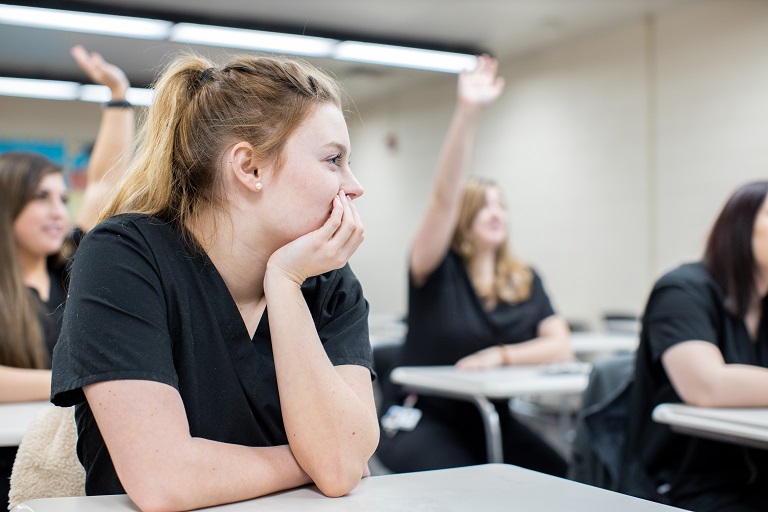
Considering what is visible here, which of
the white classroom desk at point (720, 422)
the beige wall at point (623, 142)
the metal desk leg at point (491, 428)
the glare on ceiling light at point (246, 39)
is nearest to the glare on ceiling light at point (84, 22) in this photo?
the glare on ceiling light at point (246, 39)

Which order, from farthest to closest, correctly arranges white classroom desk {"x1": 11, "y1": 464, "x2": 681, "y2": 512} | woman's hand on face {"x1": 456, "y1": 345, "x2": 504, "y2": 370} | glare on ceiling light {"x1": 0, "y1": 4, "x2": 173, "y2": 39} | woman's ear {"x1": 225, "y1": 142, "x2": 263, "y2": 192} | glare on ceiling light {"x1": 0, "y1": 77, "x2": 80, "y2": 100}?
glare on ceiling light {"x1": 0, "y1": 77, "x2": 80, "y2": 100}, glare on ceiling light {"x1": 0, "y1": 4, "x2": 173, "y2": 39}, woman's hand on face {"x1": 456, "y1": 345, "x2": 504, "y2": 370}, woman's ear {"x1": 225, "y1": 142, "x2": 263, "y2": 192}, white classroom desk {"x1": 11, "y1": 464, "x2": 681, "y2": 512}

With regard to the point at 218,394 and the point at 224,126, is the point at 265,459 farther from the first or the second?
the point at 224,126

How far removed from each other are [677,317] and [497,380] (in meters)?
0.69

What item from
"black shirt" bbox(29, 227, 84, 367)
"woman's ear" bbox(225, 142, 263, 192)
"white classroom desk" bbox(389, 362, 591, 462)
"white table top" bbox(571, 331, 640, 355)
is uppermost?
"woman's ear" bbox(225, 142, 263, 192)

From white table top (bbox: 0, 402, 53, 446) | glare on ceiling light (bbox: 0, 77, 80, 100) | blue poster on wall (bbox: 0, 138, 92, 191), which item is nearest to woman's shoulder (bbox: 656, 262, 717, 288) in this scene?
white table top (bbox: 0, 402, 53, 446)

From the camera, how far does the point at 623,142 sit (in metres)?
6.27

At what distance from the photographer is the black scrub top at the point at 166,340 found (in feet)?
3.56

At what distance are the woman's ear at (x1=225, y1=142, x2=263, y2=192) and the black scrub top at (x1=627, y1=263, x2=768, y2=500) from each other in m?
1.21

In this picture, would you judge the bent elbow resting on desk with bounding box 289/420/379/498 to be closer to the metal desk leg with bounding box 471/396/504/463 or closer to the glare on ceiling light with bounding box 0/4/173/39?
the metal desk leg with bounding box 471/396/504/463

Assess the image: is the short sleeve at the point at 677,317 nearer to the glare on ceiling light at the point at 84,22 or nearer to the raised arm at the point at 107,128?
the raised arm at the point at 107,128

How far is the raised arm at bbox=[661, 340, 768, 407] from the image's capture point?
1885 mm

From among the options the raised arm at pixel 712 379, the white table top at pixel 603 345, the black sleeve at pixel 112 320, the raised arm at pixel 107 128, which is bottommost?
the white table top at pixel 603 345

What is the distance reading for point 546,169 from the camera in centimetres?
705

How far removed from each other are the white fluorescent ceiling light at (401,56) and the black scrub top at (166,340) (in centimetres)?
556
